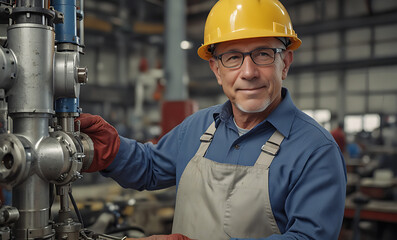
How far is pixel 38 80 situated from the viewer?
916 mm

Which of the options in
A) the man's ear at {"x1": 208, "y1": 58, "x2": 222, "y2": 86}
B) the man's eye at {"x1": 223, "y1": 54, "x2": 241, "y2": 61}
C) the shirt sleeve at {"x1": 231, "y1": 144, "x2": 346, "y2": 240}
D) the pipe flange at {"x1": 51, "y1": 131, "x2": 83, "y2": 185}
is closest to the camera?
the pipe flange at {"x1": 51, "y1": 131, "x2": 83, "y2": 185}

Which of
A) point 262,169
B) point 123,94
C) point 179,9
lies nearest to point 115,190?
point 179,9

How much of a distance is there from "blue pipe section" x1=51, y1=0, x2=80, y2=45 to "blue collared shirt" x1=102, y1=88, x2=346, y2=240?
469 millimetres

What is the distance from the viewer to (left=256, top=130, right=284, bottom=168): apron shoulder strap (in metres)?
1.23

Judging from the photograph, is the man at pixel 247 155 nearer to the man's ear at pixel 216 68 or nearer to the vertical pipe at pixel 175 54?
the man's ear at pixel 216 68

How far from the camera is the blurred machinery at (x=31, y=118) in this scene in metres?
0.86

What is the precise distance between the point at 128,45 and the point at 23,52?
8.56 metres

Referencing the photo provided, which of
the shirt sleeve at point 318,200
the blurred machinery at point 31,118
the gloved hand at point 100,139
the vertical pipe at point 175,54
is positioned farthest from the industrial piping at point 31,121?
the vertical pipe at point 175,54

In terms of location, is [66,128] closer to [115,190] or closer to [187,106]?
[187,106]

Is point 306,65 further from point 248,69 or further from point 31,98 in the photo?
point 31,98

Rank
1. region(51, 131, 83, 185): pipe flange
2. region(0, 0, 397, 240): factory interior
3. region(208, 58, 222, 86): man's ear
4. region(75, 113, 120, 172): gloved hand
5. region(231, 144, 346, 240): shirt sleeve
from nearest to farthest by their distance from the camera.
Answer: region(51, 131, 83, 185): pipe flange < region(231, 144, 346, 240): shirt sleeve < region(75, 113, 120, 172): gloved hand < region(208, 58, 222, 86): man's ear < region(0, 0, 397, 240): factory interior

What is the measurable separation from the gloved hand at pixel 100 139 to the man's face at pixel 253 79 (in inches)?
18.2

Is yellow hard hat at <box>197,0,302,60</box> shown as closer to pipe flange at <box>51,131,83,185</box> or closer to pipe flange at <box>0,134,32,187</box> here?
pipe flange at <box>51,131,83,185</box>

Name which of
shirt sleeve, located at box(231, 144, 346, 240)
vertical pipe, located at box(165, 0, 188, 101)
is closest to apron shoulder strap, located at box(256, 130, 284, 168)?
shirt sleeve, located at box(231, 144, 346, 240)
